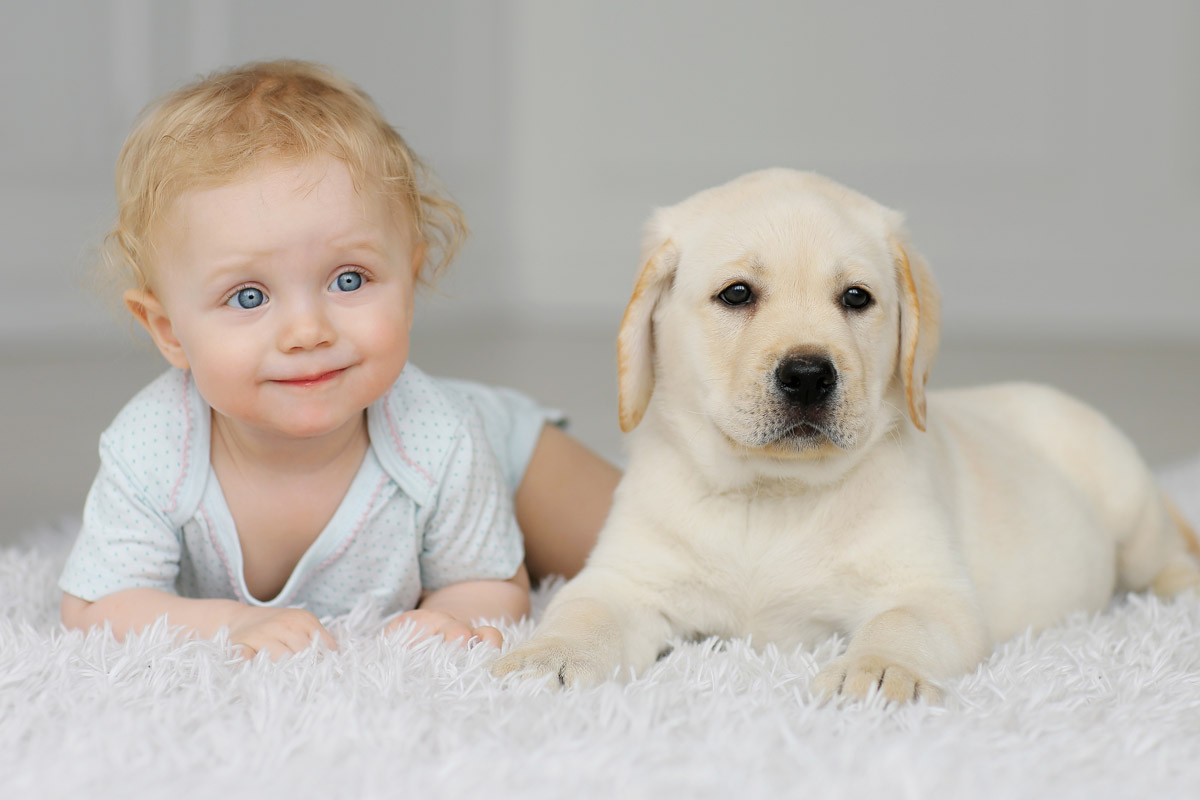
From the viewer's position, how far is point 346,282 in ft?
6.69

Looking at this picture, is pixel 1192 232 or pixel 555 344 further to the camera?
pixel 1192 232

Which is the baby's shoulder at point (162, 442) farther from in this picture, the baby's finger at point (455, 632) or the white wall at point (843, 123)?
the white wall at point (843, 123)

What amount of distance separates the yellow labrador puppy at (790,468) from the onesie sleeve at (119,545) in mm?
713

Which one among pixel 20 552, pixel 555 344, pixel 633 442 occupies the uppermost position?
pixel 633 442

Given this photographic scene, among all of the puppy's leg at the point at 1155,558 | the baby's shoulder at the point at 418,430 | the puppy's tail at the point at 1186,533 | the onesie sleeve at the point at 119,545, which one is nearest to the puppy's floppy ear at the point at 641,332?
the baby's shoulder at the point at 418,430

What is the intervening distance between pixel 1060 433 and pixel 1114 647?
73cm

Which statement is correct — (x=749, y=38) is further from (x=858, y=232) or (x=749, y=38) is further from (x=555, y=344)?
(x=858, y=232)

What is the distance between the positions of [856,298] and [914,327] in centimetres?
12

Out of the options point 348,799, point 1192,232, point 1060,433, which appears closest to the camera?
point 348,799

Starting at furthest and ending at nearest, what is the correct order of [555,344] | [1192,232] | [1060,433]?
[1192,232] < [555,344] < [1060,433]

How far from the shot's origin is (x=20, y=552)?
2.58 meters

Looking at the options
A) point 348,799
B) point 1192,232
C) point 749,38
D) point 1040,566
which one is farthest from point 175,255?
point 1192,232

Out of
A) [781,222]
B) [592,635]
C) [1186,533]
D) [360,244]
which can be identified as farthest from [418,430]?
[1186,533]

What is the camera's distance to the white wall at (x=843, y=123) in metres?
7.92
